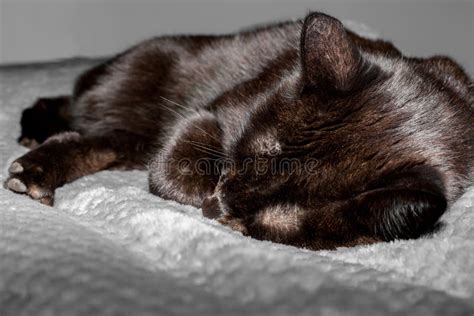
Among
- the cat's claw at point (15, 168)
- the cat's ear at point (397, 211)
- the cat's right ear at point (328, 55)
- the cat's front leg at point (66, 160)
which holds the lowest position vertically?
the cat's front leg at point (66, 160)

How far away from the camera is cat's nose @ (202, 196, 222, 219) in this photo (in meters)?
1.11

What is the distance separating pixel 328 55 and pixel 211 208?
360 mm

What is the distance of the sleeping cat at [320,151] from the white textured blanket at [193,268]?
7cm

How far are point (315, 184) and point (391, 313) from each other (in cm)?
35

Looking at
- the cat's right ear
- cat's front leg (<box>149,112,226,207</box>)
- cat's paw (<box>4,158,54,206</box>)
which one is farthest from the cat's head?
cat's paw (<box>4,158,54,206</box>)

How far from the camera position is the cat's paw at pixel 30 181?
1207mm

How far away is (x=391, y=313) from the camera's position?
72cm

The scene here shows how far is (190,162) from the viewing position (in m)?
1.29

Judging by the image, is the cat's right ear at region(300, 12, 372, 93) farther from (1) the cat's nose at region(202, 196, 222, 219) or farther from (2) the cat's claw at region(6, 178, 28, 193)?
(2) the cat's claw at region(6, 178, 28, 193)

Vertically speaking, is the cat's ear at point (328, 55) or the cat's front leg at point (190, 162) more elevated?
the cat's ear at point (328, 55)

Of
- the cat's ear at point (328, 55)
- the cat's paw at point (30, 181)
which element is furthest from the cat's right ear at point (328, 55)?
the cat's paw at point (30, 181)

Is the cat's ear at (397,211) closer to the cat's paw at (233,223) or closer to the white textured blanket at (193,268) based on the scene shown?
the white textured blanket at (193,268)

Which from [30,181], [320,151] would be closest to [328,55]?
[320,151]

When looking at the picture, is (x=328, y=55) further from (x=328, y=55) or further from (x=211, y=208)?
(x=211, y=208)
